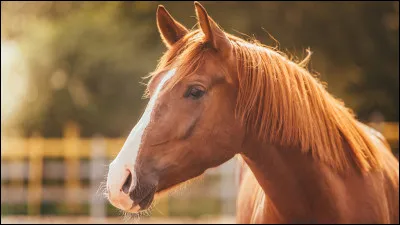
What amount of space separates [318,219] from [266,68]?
→ 84 centimetres

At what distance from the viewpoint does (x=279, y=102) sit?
10.7 feet

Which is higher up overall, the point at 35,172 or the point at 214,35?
the point at 35,172

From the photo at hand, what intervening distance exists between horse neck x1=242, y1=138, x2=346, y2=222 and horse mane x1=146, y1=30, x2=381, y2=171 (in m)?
0.06

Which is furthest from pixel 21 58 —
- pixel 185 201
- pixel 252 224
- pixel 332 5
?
pixel 252 224

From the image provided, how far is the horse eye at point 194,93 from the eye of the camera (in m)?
3.10

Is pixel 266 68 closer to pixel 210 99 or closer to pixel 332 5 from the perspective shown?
pixel 210 99

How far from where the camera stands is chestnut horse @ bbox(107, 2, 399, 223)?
9.88 ft

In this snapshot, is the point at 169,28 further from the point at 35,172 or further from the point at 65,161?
the point at 65,161

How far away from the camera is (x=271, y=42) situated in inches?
378

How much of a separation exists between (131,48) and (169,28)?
10.2 m

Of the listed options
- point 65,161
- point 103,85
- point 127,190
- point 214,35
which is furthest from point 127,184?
point 103,85

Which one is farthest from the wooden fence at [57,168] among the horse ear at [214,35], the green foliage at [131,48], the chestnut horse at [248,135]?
the horse ear at [214,35]

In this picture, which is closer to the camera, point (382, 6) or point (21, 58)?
point (382, 6)

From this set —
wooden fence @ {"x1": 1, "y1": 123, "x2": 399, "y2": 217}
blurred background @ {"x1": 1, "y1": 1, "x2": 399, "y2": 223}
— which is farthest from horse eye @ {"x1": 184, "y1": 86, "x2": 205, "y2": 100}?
wooden fence @ {"x1": 1, "y1": 123, "x2": 399, "y2": 217}
